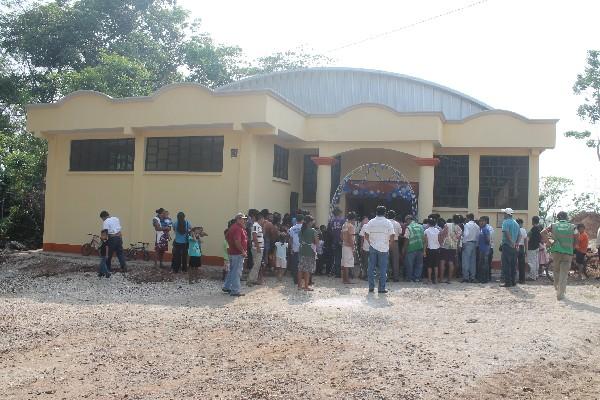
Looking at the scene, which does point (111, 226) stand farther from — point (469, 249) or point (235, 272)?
point (469, 249)

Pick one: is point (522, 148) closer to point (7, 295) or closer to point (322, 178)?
point (322, 178)

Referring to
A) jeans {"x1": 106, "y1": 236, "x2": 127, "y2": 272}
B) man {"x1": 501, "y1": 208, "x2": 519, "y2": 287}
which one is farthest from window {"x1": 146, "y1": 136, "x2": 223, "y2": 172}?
man {"x1": 501, "y1": 208, "x2": 519, "y2": 287}

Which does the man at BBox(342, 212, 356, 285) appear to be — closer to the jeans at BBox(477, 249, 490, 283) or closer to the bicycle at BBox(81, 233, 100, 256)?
the jeans at BBox(477, 249, 490, 283)

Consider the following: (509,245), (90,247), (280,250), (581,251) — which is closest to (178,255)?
(280,250)

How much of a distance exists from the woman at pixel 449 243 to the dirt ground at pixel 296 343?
139cm

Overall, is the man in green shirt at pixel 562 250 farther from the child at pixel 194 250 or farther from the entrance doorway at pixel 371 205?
the child at pixel 194 250

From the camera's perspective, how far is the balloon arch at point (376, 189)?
15.7 metres

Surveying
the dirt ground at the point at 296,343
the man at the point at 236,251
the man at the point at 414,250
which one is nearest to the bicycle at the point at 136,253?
the dirt ground at the point at 296,343

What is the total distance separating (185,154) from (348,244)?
19.6ft

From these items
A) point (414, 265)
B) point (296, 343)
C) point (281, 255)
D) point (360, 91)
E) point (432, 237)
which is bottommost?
point (296, 343)

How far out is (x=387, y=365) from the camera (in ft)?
19.7

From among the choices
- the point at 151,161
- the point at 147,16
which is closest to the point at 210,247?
the point at 151,161

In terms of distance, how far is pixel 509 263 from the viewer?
1191cm

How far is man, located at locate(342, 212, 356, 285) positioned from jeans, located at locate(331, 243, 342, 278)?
0.93m
